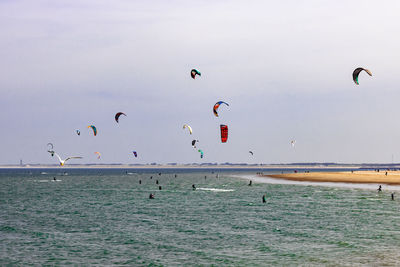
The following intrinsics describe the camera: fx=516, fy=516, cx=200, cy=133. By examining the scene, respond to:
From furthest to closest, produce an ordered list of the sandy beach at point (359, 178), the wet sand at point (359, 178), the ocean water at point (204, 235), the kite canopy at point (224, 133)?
the sandy beach at point (359, 178) → the wet sand at point (359, 178) → the kite canopy at point (224, 133) → the ocean water at point (204, 235)

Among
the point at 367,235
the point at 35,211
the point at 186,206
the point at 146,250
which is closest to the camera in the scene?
the point at 146,250

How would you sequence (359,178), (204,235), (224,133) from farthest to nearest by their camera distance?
(359,178) < (224,133) < (204,235)

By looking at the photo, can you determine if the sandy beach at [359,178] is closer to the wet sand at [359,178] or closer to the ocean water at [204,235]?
the wet sand at [359,178]

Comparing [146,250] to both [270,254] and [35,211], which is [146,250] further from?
[35,211]

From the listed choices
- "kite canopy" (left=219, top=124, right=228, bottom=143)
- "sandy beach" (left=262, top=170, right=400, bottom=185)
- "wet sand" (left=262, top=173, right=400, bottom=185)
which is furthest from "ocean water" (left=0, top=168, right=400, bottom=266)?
"sandy beach" (left=262, top=170, right=400, bottom=185)

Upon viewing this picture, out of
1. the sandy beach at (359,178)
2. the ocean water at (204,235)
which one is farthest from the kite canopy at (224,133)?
the sandy beach at (359,178)

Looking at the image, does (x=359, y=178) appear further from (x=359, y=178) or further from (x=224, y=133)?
(x=224, y=133)

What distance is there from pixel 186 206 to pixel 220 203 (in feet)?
14.7

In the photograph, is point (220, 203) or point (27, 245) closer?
point (27, 245)

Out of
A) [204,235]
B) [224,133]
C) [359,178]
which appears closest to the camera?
[204,235]

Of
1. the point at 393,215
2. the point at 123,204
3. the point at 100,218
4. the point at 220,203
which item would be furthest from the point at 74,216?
the point at 393,215

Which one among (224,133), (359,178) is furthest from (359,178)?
(224,133)

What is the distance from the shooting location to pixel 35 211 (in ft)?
156

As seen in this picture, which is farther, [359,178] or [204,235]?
[359,178]
